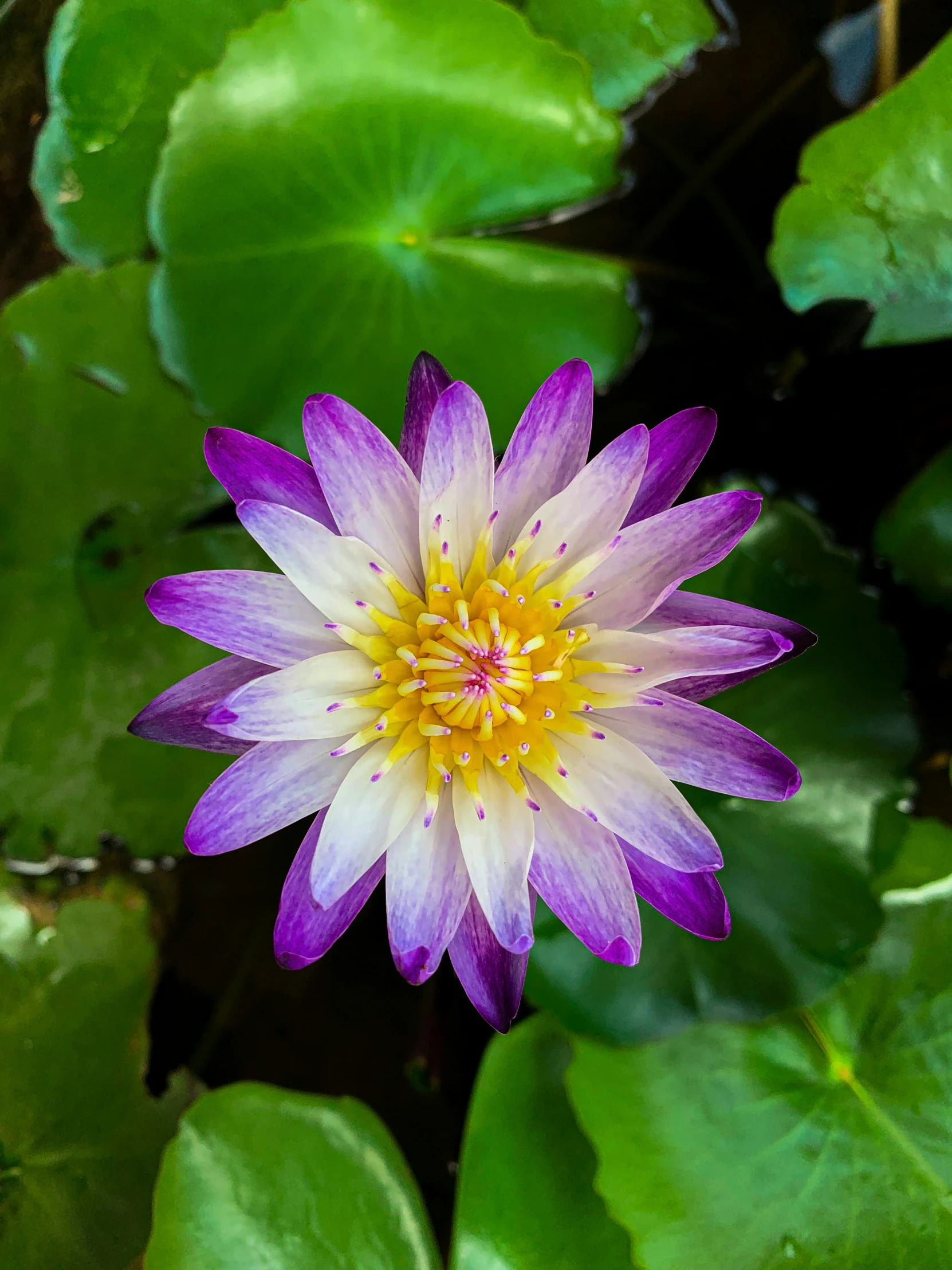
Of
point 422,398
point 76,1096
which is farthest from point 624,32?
point 76,1096

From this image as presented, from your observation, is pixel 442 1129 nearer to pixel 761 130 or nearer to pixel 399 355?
pixel 399 355

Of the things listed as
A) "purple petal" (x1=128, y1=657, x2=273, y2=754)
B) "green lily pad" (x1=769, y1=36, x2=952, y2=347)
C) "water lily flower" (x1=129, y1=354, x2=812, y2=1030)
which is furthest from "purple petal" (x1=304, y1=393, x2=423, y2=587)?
"green lily pad" (x1=769, y1=36, x2=952, y2=347)

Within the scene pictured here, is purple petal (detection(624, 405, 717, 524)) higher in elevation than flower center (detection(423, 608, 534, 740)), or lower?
higher

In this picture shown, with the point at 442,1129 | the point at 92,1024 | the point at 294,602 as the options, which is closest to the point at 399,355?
the point at 294,602

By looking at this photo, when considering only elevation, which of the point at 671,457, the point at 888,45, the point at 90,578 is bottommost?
the point at 90,578

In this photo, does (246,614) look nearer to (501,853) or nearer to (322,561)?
(322,561)

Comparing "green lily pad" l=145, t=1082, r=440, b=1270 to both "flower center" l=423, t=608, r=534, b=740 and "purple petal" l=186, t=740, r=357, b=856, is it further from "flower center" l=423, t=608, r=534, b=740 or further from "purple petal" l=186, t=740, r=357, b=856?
"flower center" l=423, t=608, r=534, b=740
